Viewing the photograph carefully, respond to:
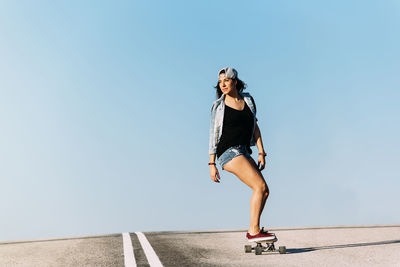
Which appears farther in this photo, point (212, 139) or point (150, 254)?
point (212, 139)

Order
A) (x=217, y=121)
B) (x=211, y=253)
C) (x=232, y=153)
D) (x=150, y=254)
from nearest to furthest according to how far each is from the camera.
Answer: (x=150, y=254) → (x=211, y=253) → (x=232, y=153) → (x=217, y=121)

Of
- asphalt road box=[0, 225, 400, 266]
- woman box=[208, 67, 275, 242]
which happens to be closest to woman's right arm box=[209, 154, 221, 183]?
woman box=[208, 67, 275, 242]

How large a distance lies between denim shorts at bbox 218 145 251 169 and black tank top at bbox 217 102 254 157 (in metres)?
0.04

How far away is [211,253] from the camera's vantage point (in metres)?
5.37

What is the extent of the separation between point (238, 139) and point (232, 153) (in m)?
0.19

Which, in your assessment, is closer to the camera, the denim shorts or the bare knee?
the bare knee

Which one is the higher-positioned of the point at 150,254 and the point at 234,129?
the point at 234,129

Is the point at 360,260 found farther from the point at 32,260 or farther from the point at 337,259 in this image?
the point at 32,260

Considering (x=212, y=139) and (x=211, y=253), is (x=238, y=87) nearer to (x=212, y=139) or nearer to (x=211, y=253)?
(x=212, y=139)

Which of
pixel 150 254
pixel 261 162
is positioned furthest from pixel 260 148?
pixel 150 254

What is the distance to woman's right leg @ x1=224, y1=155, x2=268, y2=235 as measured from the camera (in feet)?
17.7

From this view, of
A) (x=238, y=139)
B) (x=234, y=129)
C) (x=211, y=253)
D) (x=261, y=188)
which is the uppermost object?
(x=234, y=129)

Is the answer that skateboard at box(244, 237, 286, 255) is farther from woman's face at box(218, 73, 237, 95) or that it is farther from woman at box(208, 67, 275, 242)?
woman's face at box(218, 73, 237, 95)

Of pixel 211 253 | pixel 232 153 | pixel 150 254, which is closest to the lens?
pixel 150 254
